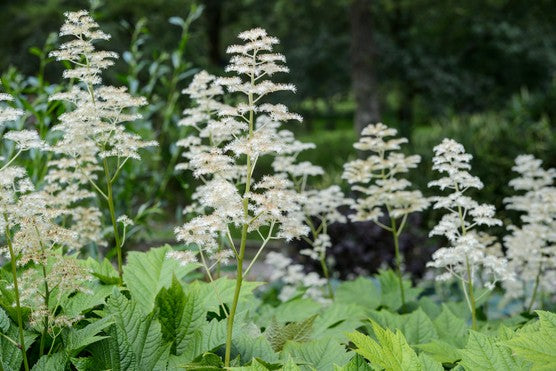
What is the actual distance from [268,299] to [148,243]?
25.2ft

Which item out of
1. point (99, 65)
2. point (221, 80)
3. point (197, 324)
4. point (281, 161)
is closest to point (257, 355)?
point (197, 324)

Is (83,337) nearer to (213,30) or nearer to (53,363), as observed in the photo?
(53,363)

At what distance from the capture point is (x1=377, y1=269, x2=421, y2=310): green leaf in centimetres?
279

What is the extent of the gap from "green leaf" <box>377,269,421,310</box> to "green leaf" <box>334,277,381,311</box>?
0.04 meters

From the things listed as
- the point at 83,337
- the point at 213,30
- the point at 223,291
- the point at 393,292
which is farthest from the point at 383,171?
the point at 213,30

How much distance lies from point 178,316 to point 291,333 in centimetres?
36

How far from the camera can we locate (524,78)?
1741cm

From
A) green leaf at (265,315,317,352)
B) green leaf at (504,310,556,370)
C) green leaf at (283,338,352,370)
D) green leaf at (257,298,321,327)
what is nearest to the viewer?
green leaf at (504,310,556,370)

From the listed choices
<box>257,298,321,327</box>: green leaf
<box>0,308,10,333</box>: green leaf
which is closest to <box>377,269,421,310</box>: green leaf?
<box>257,298,321,327</box>: green leaf

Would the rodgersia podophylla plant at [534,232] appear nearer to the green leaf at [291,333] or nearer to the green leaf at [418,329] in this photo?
the green leaf at [418,329]

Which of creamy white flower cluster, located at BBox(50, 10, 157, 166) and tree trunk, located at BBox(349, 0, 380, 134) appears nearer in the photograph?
creamy white flower cluster, located at BBox(50, 10, 157, 166)

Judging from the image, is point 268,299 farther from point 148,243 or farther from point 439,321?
point 148,243

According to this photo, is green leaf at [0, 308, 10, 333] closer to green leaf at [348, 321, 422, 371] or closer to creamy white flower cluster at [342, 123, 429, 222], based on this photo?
green leaf at [348, 321, 422, 371]

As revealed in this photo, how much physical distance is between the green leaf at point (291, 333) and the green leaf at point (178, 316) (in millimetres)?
233
